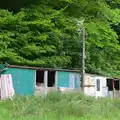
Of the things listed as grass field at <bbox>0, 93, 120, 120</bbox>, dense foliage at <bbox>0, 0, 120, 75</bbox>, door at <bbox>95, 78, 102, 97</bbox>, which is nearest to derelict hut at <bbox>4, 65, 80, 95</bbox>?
dense foliage at <bbox>0, 0, 120, 75</bbox>

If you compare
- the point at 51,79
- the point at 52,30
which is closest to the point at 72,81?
the point at 51,79

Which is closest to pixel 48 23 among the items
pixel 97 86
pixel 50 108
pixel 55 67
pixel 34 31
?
pixel 34 31

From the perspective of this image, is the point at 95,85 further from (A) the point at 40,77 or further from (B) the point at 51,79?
(A) the point at 40,77

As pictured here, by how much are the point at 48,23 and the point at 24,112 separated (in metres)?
12.9

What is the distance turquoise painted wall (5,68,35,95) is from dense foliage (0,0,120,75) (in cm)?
159

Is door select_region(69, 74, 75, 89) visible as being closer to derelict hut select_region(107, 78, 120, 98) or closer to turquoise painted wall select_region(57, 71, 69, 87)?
turquoise painted wall select_region(57, 71, 69, 87)

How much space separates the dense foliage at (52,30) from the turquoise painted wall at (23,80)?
159cm

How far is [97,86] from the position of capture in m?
29.5

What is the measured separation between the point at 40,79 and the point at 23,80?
3534 mm

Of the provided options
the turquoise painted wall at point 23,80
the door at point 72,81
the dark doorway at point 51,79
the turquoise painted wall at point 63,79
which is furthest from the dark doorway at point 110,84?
the turquoise painted wall at point 23,80

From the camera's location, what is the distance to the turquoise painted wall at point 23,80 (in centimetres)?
2153

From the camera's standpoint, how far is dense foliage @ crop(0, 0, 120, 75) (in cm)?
2380

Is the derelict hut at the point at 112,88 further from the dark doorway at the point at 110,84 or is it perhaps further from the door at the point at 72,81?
the door at the point at 72,81

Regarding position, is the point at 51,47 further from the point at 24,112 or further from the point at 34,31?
the point at 24,112
